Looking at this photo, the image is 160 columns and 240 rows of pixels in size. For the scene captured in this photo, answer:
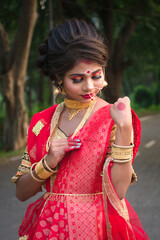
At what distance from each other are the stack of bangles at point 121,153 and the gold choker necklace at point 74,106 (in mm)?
367

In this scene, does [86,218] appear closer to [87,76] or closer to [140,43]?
[87,76]

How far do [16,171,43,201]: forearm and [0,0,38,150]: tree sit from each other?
9536 mm

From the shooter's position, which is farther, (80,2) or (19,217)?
(80,2)

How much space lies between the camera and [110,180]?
1.78 m

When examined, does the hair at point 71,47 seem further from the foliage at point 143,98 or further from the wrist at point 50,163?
the foliage at point 143,98

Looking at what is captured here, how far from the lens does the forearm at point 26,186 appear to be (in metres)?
2.06

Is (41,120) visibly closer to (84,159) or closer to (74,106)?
(74,106)

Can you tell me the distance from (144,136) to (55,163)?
41.4 ft

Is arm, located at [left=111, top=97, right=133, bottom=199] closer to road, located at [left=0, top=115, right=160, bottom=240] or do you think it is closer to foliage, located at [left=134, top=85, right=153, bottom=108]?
road, located at [left=0, top=115, right=160, bottom=240]

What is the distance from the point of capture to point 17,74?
11703mm

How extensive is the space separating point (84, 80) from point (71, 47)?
169 mm

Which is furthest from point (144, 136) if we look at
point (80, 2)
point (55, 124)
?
point (55, 124)

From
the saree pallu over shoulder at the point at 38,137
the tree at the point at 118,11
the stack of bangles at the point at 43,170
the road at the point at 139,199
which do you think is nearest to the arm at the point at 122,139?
the stack of bangles at the point at 43,170

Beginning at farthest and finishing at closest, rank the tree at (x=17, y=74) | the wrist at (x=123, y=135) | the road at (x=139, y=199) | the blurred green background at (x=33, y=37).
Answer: the blurred green background at (x=33, y=37), the tree at (x=17, y=74), the road at (x=139, y=199), the wrist at (x=123, y=135)
